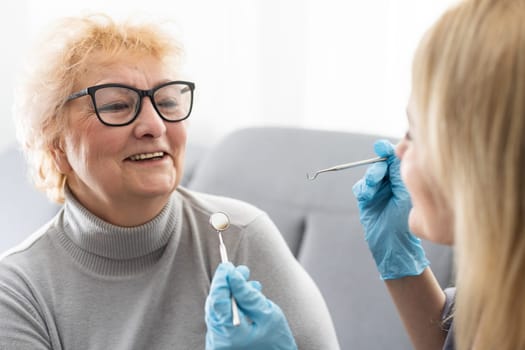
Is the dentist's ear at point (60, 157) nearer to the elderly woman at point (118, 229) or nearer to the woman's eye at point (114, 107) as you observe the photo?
the elderly woman at point (118, 229)

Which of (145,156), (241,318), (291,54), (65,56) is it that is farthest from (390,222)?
(291,54)

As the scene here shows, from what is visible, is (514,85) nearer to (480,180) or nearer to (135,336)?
(480,180)

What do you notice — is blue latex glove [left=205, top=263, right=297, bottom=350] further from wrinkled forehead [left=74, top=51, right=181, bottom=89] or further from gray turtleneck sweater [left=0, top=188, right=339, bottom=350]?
wrinkled forehead [left=74, top=51, right=181, bottom=89]

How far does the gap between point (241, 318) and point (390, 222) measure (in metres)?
0.39

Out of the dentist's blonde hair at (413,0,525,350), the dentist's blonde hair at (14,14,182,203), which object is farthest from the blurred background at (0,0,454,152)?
the dentist's blonde hair at (413,0,525,350)

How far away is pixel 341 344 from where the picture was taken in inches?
78.8

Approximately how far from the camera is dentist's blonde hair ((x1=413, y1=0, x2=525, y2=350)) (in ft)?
3.22

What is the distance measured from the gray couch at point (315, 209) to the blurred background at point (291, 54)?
28cm

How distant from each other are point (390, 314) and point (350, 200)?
33cm

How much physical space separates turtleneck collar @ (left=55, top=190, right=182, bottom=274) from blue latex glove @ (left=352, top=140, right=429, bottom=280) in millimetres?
439

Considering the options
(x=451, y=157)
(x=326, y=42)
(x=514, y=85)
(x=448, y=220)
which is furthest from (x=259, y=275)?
(x=326, y=42)

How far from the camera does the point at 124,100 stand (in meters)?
1.59

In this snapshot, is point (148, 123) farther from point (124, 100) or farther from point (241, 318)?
point (241, 318)

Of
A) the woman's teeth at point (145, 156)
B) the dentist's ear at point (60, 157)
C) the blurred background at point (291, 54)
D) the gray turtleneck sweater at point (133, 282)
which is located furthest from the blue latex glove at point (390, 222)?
the blurred background at point (291, 54)
